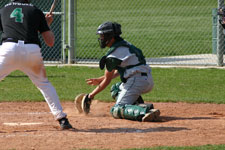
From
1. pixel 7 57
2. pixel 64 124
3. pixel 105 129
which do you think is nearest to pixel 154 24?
pixel 105 129

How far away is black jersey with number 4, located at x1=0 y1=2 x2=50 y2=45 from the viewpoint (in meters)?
6.43

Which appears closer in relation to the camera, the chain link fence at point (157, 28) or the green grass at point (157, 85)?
the green grass at point (157, 85)

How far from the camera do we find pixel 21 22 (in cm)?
643

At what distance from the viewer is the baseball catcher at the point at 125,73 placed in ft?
24.5

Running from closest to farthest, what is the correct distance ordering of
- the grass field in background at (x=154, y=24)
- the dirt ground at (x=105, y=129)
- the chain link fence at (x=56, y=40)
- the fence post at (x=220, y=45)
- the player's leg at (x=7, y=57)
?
the dirt ground at (x=105, y=129) < the player's leg at (x=7, y=57) < the fence post at (x=220, y=45) < the chain link fence at (x=56, y=40) < the grass field in background at (x=154, y=24)

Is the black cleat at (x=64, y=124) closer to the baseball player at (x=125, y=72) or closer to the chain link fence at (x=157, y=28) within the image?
the baseball player at (x=125, y=72)

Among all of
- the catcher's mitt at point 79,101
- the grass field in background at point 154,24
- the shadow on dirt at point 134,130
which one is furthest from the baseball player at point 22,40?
the grass field in background at point 154,24

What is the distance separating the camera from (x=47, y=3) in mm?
15203

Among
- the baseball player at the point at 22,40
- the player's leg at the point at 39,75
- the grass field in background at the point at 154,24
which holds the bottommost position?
the grass field in background at the point at 154,24

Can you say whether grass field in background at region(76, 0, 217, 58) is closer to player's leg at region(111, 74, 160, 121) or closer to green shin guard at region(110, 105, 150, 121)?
player's leg at region(111, 74, 160, 121)

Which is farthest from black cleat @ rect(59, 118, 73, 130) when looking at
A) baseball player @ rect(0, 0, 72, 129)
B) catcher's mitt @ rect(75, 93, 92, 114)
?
catcher's mitt @ rect(75, 93, 92, 114)

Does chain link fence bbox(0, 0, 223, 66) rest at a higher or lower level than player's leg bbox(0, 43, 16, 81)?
lower

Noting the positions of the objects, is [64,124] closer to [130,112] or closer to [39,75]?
[39,75]

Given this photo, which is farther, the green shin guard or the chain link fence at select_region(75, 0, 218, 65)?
the chain link fence at select_region(75, 0, 218, 65)
